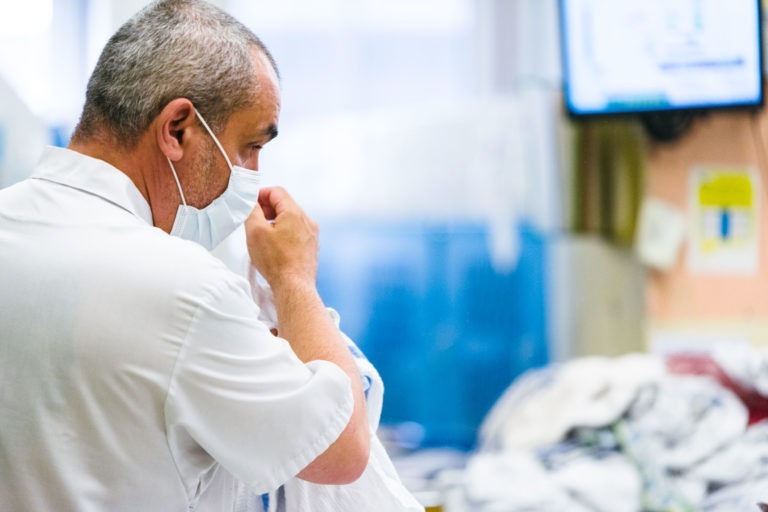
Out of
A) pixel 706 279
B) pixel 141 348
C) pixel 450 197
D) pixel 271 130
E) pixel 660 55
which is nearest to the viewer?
pixel 141 348

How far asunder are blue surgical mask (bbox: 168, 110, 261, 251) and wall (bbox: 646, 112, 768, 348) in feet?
5.49

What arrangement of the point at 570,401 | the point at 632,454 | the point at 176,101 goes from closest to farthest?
the point at 176,101 < the point at 632,454 < the point at 570,401

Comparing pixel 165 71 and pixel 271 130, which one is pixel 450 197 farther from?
pixel 165 71

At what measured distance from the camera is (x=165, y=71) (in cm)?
102

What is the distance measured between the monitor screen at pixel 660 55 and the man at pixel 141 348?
1.64m

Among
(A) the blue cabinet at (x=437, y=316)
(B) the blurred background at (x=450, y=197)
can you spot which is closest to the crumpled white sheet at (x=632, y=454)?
(B) the blurred background at (x=450, y=197)

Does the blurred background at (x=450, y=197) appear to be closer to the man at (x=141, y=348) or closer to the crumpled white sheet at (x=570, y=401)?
the crumpled white sheet at (x=570, y=401)

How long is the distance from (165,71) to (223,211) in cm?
20

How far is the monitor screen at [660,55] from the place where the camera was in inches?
92.4

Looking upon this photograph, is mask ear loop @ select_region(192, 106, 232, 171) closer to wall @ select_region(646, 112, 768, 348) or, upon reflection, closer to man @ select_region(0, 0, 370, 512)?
man @ select_region(0, 0, 370, 512)

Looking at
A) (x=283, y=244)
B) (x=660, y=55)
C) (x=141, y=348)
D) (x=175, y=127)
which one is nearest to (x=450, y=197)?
(x=660, y=55)

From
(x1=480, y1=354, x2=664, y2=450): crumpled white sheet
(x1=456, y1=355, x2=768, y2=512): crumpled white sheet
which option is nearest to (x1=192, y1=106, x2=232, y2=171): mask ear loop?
(x1=456, y1=355, x2=768, y2=512): crumpled white sheet

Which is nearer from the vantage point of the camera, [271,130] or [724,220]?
[271,130]

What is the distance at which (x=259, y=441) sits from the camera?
0.92 meters
